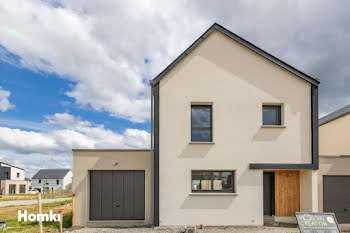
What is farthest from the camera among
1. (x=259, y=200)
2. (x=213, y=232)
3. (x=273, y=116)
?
(x=273, y=116)

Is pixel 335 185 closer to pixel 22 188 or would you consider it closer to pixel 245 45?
pixel 245 45

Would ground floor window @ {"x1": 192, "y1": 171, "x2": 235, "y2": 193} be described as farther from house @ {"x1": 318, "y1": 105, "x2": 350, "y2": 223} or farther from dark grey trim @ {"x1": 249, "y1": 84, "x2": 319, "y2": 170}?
house @ {"x1": 318, "y1": 105, "x2": 350, "y2": 223}

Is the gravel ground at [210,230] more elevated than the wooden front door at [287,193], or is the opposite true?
the wooden front door at [287,193]

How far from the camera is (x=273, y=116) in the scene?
1167 centimetres

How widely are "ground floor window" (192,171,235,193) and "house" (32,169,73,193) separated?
206ft

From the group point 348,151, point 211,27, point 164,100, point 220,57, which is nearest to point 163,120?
point 164,100

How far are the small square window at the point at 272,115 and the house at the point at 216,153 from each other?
0.15 feet

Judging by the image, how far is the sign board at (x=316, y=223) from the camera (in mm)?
7535

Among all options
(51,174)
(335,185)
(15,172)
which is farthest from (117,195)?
(51,174)

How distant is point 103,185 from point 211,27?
8.32 m

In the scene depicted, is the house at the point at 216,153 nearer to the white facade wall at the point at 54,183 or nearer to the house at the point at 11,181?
the house at the point at 11,181

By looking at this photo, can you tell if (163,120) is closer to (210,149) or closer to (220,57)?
(210,149)

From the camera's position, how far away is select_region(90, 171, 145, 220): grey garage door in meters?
11.2

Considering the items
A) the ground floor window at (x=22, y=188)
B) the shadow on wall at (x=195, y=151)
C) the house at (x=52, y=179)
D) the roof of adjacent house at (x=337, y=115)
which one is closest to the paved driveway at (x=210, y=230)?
the shadow on wall at (x=195, y=151)
